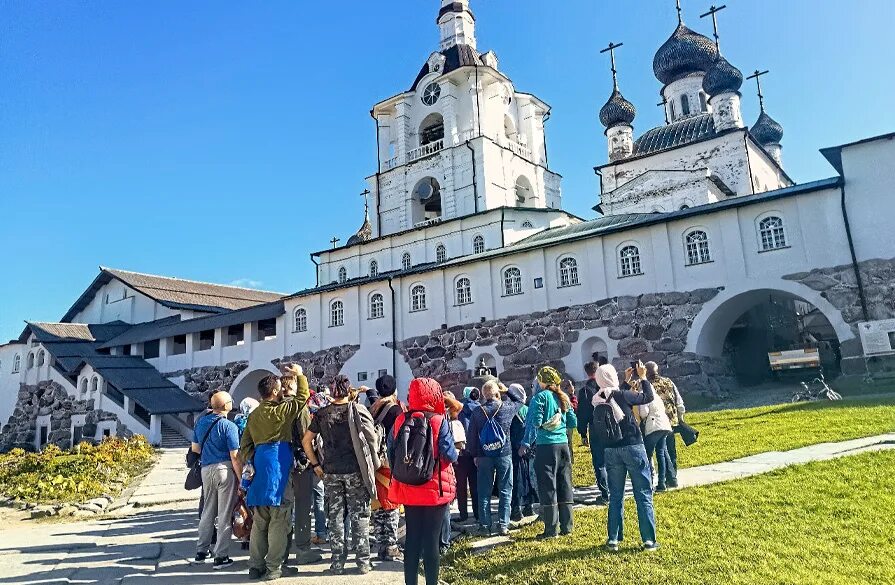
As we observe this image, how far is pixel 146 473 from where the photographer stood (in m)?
15.8

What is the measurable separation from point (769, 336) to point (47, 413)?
115 ft

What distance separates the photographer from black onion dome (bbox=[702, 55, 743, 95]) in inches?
1193

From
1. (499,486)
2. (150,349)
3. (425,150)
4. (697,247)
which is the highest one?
(425,150)

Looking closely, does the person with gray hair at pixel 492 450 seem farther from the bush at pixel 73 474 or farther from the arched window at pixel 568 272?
the arched window at pixel 568 272

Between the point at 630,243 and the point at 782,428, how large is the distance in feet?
33.0

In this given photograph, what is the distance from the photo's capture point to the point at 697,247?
19297 millimetres

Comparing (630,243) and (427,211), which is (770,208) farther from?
(427,211)

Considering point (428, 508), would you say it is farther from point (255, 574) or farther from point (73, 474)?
point (73, 474)

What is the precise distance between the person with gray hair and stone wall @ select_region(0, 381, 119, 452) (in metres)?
26.7

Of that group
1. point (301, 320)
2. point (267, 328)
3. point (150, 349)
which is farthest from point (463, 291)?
point (150, 349)

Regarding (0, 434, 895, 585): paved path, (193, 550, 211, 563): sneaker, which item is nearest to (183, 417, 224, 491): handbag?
(193, 550, 211, 563): sneaker

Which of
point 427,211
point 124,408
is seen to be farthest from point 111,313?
point 427,211

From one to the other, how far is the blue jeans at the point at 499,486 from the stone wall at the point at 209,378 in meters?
25.0

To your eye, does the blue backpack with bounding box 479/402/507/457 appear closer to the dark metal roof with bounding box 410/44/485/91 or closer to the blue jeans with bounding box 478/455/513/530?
the blue jeans with bounding box 478/455/513/530
